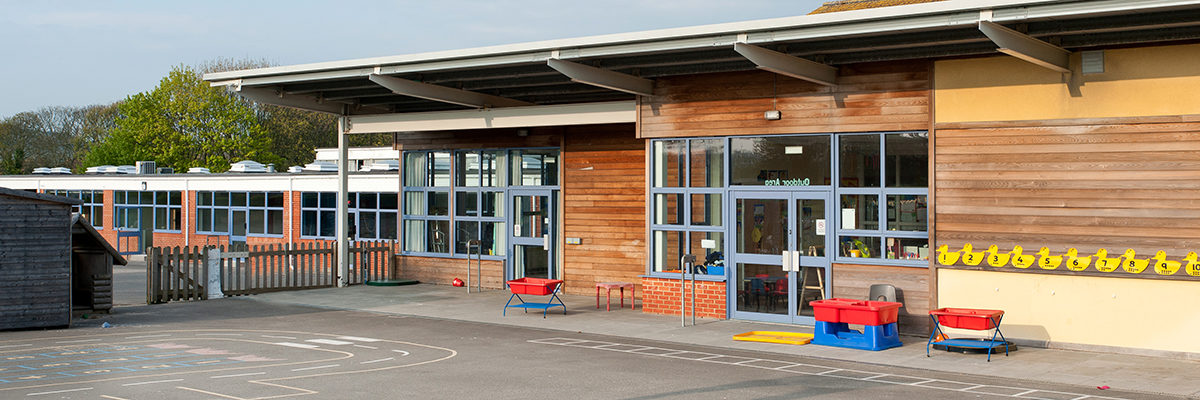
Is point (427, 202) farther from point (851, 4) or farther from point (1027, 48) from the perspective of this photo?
point (1027, 48)

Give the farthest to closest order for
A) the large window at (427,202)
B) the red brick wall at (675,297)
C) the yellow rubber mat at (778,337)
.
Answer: the large window at (427,202) → the red brick wall at (675,297) → the yellow rubber mat at (778,337)

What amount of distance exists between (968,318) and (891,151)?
294cm

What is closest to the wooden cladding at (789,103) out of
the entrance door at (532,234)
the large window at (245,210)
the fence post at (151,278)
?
the entrance door at (532,234)

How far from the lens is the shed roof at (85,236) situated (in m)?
16.7

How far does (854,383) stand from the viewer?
1078cm

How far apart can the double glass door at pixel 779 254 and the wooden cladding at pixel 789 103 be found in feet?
3.37

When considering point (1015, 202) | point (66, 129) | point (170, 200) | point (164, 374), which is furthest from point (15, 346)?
point (66, 129)

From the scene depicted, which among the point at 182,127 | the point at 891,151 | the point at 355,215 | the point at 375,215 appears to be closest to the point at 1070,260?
the point at 891,151

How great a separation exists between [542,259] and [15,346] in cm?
1001

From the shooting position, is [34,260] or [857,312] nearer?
[857,312]

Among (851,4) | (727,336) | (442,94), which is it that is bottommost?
(727,336)

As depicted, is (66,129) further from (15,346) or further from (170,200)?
(15,346)

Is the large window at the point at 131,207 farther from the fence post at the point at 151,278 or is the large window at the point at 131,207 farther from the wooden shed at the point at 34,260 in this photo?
the wooden shed at the point at 34,260

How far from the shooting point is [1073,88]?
13203 millimetres
